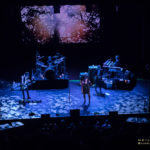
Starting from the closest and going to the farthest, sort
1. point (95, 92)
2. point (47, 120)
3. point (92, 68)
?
point (47, 120) < point (95, 92) < point (92, 68)

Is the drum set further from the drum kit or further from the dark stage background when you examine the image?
the dark stage background

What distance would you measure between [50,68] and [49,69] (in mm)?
242

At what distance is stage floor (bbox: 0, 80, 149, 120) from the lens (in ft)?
21.3

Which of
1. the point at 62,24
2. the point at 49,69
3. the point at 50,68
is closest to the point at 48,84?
the point at 49,69

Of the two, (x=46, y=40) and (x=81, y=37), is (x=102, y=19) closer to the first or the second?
(x=81, y=37)

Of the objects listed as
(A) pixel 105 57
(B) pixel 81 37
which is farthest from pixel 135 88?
(B) pixel 81 37

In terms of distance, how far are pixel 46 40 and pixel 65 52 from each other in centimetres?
131

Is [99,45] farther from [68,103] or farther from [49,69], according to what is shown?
[68,103]

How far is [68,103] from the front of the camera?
7488mm

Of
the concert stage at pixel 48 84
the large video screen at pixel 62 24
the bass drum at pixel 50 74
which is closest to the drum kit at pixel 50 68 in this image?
the bass drum at pixel 50 74

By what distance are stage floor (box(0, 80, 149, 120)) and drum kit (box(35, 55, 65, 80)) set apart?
0.88 metres

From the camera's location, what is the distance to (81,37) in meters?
11.2

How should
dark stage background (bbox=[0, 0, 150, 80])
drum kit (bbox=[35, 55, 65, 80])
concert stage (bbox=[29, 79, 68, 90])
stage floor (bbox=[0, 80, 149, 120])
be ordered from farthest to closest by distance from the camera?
dark stage background (bbox=[0, 0, 150, 80])
drum kit (bbox=[35, 55, 65, 80])
concert stage (bbox=[29, 79, 68, 90])
stage floor (bbox=[0, 80, 149, 120])

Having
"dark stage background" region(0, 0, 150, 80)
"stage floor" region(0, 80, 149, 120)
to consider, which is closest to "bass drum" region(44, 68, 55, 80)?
"stage floor" region(0, 80, 149, 120)
